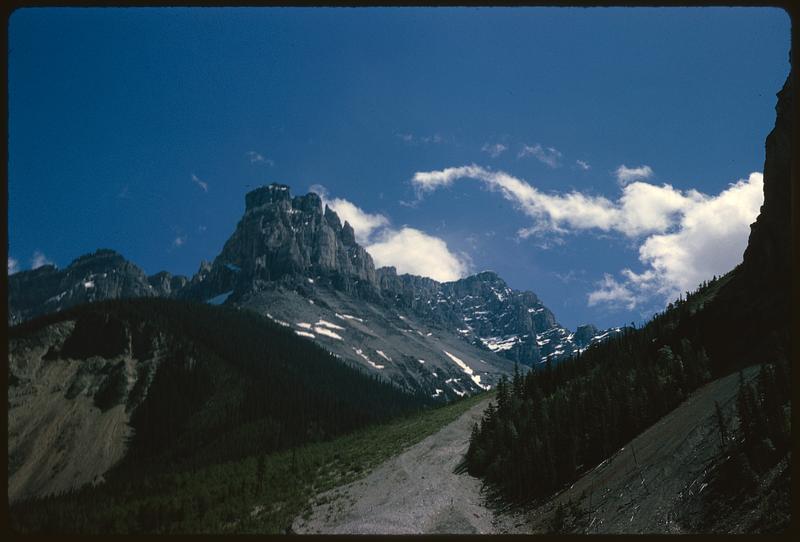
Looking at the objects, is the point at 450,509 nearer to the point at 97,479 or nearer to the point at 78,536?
the point at 78,536

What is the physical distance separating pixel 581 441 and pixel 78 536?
42795 mm

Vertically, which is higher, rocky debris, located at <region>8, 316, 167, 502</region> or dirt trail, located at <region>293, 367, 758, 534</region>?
rocky debris, located at <region>8, 316, 167, 502</region>

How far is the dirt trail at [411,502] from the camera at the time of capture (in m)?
37.1

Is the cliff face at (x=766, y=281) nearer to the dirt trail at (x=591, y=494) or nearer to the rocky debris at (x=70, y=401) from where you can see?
the dirt trail at (x=591, y=494)

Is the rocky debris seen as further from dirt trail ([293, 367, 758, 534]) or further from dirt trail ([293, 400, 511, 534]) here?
dirt trail ([293, 367, 758, 534])

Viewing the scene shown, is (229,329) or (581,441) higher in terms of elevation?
(229,329)


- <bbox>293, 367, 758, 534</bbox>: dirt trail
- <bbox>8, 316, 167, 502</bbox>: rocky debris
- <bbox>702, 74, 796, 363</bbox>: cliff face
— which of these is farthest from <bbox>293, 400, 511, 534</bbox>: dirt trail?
<bbox>8, 316, 167, 502</bbox>: rocky debris

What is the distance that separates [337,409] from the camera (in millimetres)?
149875

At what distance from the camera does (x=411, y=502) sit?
4362 cm

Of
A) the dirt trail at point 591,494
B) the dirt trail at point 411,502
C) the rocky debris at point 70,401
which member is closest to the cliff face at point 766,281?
the dirt trail at point 591,494

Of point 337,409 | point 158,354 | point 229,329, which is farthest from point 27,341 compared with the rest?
point 337,409

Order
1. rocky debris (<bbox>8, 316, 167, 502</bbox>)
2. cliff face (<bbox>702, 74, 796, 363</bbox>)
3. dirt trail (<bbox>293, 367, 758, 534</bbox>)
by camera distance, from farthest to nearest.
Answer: rocky debris (<bbox>8, 316, 167, 502</bbox>) < cliff face (<bbox>702, 74, 796, 363</bbox>) < dirt trail (<bbox>293, 367, 758, 534</bbox>)

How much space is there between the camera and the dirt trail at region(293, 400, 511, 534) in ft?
122

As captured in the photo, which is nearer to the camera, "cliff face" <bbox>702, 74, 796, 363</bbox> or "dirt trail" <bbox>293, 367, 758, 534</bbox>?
"dirt trail" <bbox>293, 367, 758, 534</bbox>
